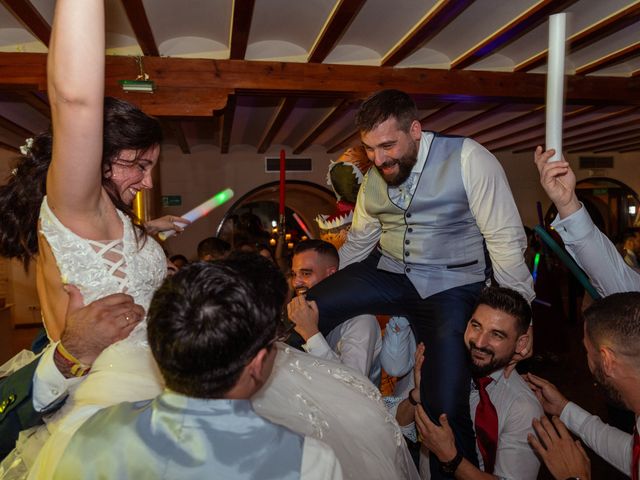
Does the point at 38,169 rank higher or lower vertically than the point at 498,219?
higher

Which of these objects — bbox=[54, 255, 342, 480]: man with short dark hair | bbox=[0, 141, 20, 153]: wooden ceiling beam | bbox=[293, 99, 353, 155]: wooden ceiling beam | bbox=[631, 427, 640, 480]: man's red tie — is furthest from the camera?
bbox=[0, 141, 20, 153]: wooden ceiling beam

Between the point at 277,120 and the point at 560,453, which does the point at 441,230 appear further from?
the point at 277,120

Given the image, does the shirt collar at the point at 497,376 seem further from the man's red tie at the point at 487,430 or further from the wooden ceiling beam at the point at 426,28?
the wooden ceiling beam at the point at 426,28

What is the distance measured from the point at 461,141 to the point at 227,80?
3.06 metres

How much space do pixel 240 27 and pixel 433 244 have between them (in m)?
2.56

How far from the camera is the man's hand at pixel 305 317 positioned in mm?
2014

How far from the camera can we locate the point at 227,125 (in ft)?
22.2

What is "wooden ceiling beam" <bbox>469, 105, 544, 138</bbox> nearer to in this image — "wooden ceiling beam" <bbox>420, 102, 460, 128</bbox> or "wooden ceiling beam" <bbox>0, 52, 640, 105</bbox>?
"wooden ceiling beam" <bbox>0, 52, 640, 105</bbox>

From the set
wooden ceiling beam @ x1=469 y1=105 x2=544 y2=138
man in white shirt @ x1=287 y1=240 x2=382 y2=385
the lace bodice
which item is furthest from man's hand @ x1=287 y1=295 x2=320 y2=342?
wooden ceiling beam @ x1=469 y1=105 x2=544 y2=138

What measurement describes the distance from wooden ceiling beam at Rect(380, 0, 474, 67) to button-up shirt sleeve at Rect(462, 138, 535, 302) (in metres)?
2.05

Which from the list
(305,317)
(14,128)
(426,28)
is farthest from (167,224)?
(14,128)

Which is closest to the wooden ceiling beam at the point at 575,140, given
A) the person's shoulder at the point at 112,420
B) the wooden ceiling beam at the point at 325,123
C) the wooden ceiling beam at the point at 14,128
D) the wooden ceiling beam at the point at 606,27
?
the wooden ceiling beam at the point at 325,123

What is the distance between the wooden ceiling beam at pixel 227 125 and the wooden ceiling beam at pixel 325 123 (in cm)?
111

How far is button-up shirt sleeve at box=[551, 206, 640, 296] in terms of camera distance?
5.24ft
